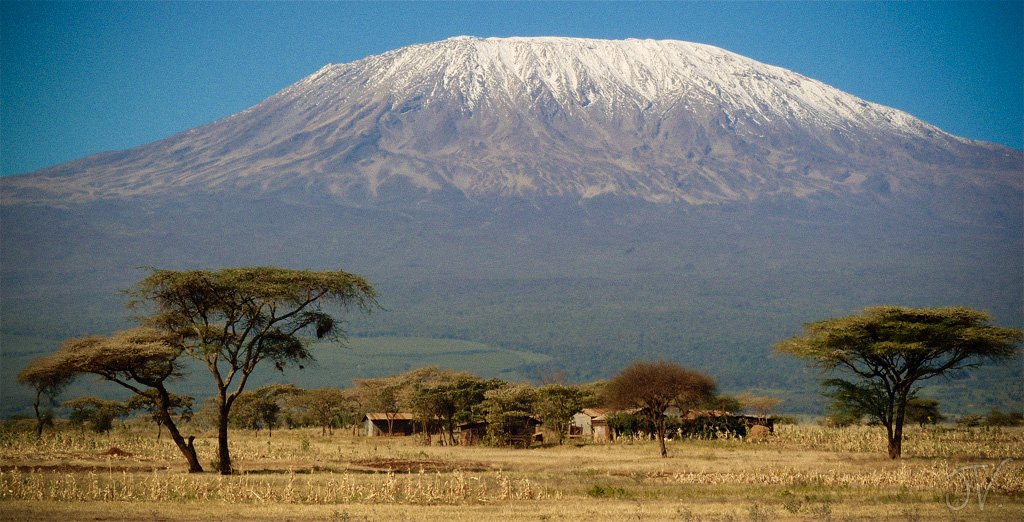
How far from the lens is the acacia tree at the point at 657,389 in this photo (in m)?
47.4

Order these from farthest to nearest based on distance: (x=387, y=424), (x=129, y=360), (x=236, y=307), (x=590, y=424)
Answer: (x=387, y=424), (x=590, y=424), (x=236, y=307), (x=129, y=360)

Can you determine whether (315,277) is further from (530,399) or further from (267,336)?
(530,399)

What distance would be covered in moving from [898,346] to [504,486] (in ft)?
67.7

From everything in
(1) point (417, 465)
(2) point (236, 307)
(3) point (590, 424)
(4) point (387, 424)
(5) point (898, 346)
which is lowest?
(3) point (590, 424)

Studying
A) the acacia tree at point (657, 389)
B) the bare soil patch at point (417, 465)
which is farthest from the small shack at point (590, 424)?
the bare soil patch at point (417, 465)

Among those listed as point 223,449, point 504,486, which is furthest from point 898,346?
point 223,449

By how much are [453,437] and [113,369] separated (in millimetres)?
31217

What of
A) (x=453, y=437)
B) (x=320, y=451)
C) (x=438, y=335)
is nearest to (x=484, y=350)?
(x=438, y=335)

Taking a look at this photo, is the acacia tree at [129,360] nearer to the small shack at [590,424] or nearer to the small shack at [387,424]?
the small shack at [590,424]

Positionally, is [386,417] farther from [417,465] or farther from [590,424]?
[417,465]

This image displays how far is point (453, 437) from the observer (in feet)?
189

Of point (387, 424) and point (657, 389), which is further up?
point (657, 389)

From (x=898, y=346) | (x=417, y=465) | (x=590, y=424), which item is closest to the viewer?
(x=417, y=465)

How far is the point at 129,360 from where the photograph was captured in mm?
28609
